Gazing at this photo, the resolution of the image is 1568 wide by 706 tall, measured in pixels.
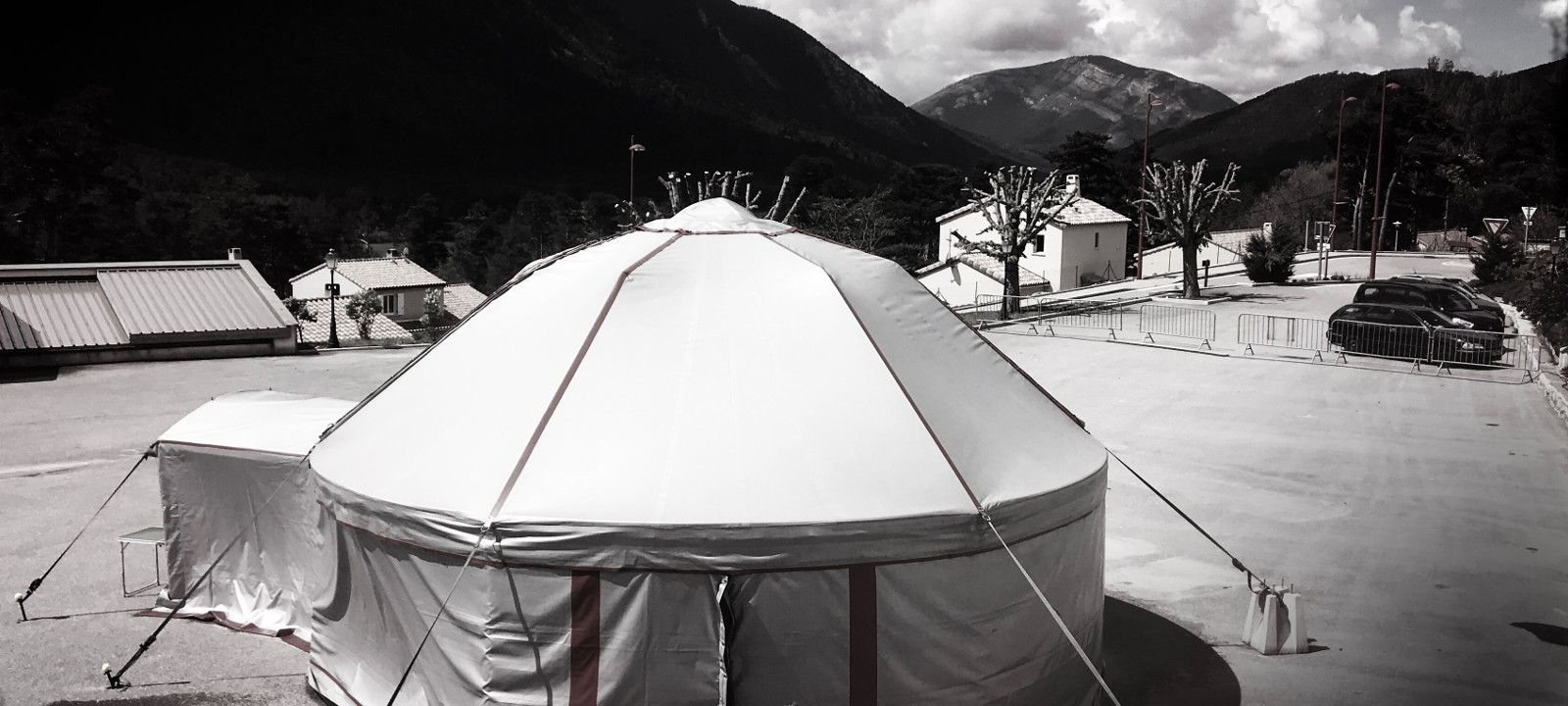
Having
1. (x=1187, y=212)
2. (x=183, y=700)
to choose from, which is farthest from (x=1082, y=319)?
(x=183, y=700)

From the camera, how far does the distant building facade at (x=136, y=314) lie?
2239cm

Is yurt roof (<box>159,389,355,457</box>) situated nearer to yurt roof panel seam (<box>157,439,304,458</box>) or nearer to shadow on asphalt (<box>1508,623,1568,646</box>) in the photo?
yurt roof panel seam (<box>157,439,304,458</box>)

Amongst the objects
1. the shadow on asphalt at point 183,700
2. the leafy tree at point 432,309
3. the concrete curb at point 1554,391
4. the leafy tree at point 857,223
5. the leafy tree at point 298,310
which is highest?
the leafy tree at point 857,223

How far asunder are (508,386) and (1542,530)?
1061 cm

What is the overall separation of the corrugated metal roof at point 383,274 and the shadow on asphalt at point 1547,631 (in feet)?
224

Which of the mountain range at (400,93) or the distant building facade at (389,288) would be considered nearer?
the distant building facade at (389,288)

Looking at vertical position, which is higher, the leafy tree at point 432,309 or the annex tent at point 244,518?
the annex tent at point 244,518

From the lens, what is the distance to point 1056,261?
50656 mm

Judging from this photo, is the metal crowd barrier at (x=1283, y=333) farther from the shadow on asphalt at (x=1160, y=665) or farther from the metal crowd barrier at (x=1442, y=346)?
the shadow on asphalt at (x=1160, y=665)

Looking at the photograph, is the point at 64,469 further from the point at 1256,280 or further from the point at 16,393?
the point at 1256,280

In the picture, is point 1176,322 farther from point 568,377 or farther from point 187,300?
point 568,377

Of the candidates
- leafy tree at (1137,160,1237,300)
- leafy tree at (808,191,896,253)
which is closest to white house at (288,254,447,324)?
leafy tree at (808,191,896,253)

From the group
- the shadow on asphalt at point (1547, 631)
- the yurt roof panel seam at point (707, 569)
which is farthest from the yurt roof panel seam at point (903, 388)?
the shadow on asphalt at point (1547, 631)

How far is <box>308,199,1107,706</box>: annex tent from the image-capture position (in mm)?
5863
